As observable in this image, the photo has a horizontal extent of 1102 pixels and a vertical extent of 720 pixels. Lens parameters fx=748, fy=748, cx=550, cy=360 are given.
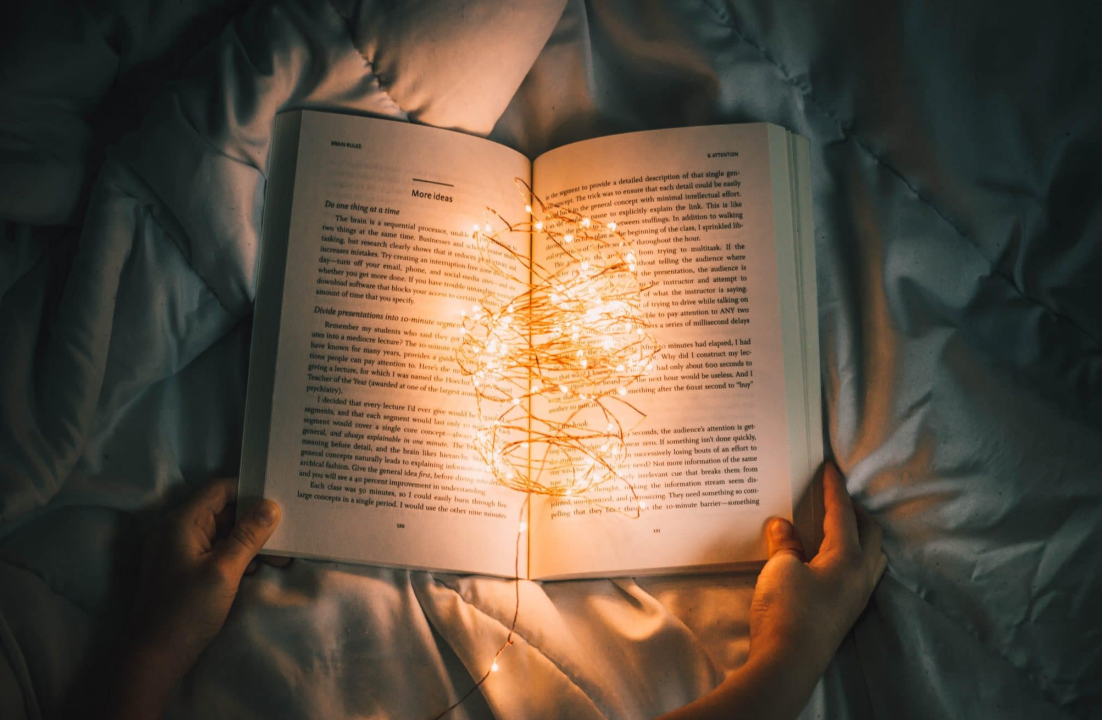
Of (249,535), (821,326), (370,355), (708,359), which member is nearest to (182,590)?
(249,535)

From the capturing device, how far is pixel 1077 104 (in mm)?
896

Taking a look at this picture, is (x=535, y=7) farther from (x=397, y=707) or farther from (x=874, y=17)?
(x=397, y=707)

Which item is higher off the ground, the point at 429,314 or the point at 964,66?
the point at 964,66

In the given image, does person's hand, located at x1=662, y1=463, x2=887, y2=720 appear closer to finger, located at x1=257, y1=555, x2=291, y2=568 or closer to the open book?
the open book

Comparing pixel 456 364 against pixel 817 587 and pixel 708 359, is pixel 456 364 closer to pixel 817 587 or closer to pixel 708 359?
pixel 708 359

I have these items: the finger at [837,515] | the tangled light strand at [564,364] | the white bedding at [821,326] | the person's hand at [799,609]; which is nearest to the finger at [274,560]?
the white bedding at [821,326]

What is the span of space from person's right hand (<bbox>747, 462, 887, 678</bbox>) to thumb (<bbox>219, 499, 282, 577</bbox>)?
0.56 m

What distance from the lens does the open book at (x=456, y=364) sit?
90 centimetres

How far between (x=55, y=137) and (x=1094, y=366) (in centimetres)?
125

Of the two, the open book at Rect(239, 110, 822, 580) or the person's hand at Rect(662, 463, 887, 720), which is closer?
the person's hand at Rect(662, 463, 887, 720)

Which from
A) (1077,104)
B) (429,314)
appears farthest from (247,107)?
(1077,104)

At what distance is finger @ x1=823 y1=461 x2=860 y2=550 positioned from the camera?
2.80 feet

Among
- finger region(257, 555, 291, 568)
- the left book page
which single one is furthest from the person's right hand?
finger region(257, 555, 291, 568)

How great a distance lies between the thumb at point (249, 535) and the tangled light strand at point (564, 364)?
0.84ft
